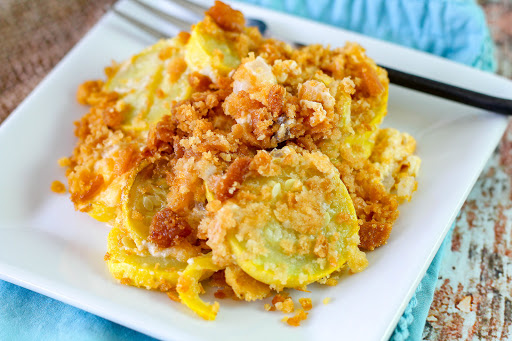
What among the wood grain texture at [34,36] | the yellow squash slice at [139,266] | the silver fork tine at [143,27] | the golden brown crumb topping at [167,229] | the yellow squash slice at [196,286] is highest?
the silver fork tine at [143,27]

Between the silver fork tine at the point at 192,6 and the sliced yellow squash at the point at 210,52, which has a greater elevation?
the sliced yellow squash at the point at 210,52

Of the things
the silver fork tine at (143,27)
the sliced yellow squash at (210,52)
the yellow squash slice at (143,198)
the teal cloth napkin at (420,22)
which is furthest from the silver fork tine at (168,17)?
the yellow squash slice at (143,198)

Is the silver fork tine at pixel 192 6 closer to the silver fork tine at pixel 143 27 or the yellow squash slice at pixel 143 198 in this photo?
the silver fork tine at pixel 143 27

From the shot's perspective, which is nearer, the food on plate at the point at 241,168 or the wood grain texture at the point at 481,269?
the food on plate at the point at 241,168

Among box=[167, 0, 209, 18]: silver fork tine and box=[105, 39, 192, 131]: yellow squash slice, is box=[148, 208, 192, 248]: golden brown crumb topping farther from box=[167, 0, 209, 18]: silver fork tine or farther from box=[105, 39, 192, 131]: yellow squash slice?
box=[167, 0, 209, 18]: silver fork tine

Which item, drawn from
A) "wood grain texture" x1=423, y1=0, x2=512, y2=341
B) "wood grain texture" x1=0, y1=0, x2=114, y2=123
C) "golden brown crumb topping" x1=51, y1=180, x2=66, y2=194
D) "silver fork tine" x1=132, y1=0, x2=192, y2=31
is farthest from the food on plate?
"wood grain texture" x1=0, y1=0, x2=114, y2=123

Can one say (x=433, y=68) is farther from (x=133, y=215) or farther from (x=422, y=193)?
(x=133, y=215)

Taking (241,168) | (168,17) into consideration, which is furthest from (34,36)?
(241,168)
